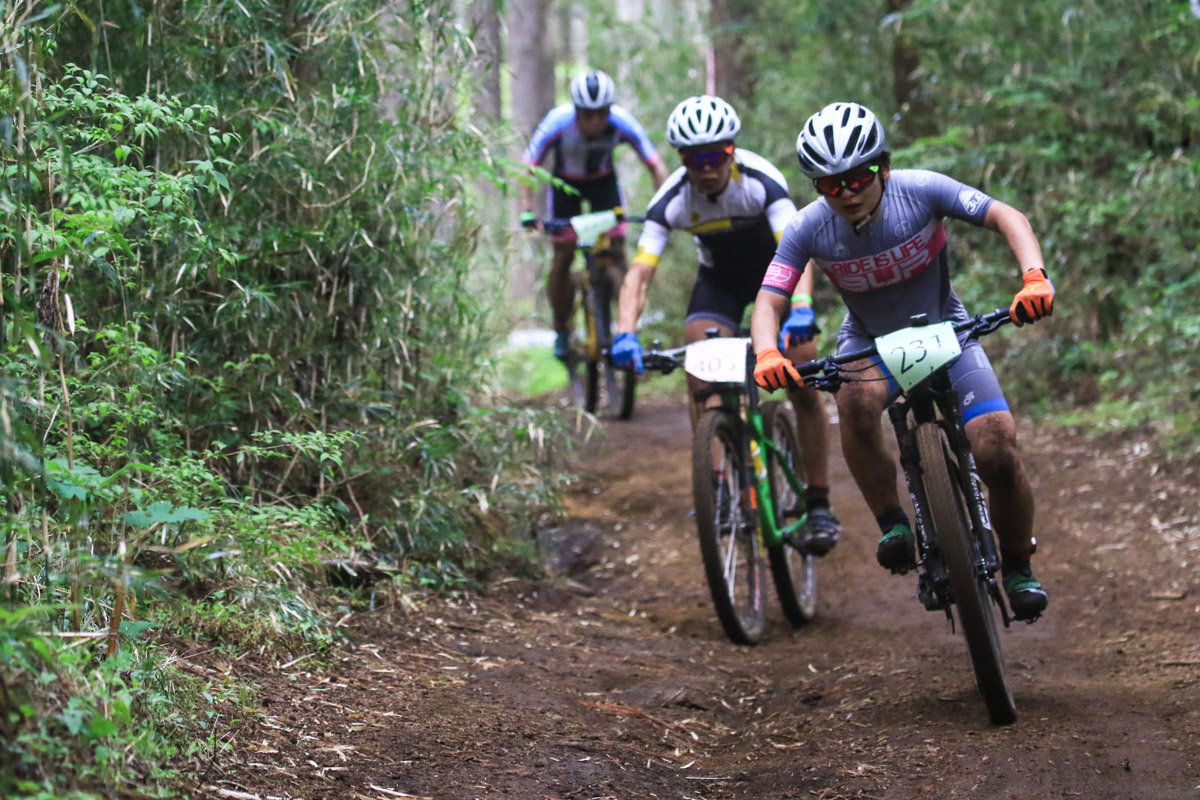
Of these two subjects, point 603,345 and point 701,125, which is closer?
point 701,125

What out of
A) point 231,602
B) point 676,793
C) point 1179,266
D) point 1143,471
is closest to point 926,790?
point 676,793

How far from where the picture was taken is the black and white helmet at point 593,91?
8.04 metres

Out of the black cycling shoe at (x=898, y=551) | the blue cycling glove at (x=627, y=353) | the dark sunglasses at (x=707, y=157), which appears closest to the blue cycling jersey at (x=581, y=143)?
the dark sunglasses at (x=707, y=157)

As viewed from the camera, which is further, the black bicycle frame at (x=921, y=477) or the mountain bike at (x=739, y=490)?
the mountain bike at (x=739, y=490)

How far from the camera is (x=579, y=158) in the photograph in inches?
345

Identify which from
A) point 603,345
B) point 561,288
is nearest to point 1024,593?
point 603,345

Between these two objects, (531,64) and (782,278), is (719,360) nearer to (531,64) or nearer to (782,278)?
(782,278)

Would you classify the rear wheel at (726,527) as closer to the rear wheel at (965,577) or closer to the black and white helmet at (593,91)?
the rear wheel at (965,577)

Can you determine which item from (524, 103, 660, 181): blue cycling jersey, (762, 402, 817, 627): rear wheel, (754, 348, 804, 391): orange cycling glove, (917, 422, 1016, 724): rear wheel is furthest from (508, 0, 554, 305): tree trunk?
(917, 422, 1016, 724): rear wheel

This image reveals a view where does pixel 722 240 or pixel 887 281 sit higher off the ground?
pixel 722 240

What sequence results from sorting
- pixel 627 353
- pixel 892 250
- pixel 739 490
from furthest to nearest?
pixel 739 490 → pixel 627 353 → pixel 892 250

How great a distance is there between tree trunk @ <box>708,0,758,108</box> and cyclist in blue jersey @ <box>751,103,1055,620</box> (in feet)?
31.6

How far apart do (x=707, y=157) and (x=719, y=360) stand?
1.03 meters

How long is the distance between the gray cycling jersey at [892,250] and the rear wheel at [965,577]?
71cm
